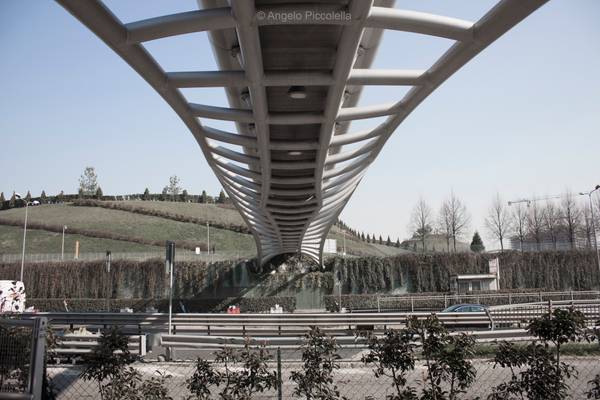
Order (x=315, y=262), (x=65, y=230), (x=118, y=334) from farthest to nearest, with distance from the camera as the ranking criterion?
(x=65, y=230)
(x=315, y=262)
(x=118, y=334)

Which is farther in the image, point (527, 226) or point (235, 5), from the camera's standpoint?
point (527, 226)

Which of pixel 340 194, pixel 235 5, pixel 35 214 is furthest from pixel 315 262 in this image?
pixel 35 214

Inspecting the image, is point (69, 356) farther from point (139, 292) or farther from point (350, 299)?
point (139, 292)

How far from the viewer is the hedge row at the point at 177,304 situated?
133ft

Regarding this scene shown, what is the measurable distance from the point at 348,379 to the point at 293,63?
19.4ft

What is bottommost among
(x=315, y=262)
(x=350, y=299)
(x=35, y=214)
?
(x=350, y=299)

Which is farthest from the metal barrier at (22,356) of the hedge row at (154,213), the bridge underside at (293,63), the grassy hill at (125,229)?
the hedge row at (154,213)

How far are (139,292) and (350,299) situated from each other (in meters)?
18.7

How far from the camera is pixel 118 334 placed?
5.57 meters

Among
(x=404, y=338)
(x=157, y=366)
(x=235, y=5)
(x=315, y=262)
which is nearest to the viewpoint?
(x=404, y=338)

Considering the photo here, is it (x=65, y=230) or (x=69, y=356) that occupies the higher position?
(x=65, y=230)

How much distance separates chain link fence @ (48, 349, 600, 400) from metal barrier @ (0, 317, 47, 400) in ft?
9.09

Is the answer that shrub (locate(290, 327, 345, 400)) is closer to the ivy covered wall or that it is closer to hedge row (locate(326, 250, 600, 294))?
the ivy covered wall

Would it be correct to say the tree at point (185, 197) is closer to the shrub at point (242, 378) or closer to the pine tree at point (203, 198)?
the pine tree at point (203, 198)
